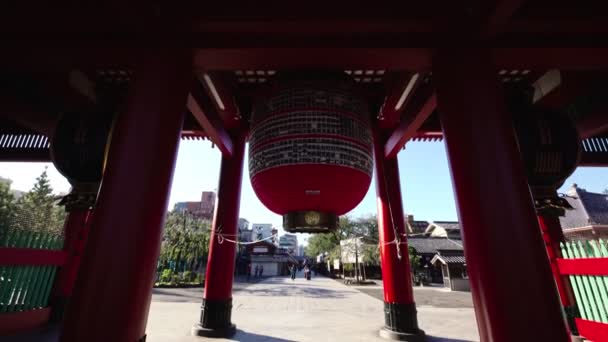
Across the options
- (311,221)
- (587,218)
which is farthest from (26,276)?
(587,218)

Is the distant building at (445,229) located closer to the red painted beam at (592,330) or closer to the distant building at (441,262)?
the distant building at (441,262)

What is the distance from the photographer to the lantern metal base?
170 centimetres

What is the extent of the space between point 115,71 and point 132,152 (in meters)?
2.19

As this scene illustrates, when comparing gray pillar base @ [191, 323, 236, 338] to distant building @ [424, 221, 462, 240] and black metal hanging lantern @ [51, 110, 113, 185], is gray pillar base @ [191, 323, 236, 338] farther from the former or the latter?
distant building @ [424, 221, 462, 240]

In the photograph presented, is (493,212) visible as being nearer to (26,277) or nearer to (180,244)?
(26,277)

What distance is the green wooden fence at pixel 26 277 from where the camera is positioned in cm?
394

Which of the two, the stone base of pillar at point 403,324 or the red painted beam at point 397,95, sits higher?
the red painted beam at point 397,95

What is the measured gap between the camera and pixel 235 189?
4590mm

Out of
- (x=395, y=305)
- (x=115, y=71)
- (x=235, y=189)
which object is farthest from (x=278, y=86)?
(x=395, y=305)

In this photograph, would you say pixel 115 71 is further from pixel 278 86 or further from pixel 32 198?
pixel 32 198

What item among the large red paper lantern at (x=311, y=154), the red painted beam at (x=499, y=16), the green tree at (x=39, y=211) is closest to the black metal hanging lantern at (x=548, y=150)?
the red painted beam at (x=499, y=16)

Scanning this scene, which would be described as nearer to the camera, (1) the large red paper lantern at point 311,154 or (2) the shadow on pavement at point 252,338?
(1) the large red paper lantern at point 311,154

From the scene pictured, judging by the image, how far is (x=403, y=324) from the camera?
158 inches

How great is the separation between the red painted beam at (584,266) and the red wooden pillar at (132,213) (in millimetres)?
5432
